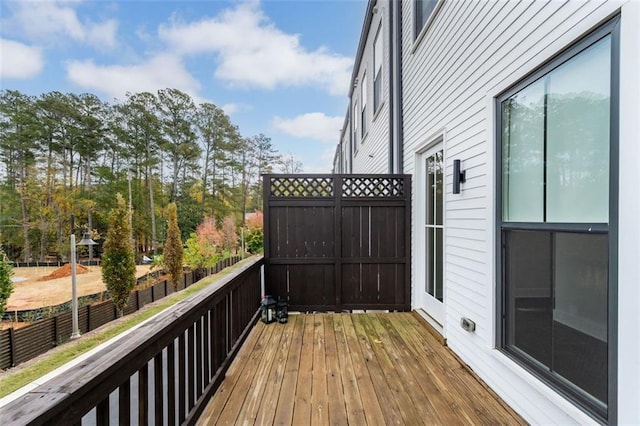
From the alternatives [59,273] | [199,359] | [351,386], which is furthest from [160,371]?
[59,273]

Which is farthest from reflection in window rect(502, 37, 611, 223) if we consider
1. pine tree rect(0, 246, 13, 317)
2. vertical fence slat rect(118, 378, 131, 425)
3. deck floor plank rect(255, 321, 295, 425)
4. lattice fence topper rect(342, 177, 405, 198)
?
pine tree rect(0, 246, 13, 317)

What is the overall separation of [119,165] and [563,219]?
23694mm

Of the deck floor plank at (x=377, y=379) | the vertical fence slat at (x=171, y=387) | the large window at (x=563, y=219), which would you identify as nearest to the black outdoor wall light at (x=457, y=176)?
the large window at (x=563, y=219)

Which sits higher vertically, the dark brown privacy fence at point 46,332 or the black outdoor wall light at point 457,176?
the black outdoor wall light at point 457,176

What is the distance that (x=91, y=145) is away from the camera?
59.0ft

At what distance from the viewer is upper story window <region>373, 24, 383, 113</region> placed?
5.41 metres

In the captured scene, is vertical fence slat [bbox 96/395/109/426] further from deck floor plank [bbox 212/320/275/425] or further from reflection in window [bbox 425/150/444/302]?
reflection in window [bbox 425/150/444/302]

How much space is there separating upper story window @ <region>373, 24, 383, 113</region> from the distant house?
7.59 feet

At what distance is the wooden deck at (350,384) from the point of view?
1.80 meters

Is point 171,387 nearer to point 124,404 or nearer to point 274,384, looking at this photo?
point 124,404

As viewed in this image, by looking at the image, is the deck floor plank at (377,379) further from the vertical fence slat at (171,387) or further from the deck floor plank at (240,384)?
the vertical fence slat at (171,387)

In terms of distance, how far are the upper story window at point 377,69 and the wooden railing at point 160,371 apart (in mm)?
4464

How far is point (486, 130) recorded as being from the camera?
2125 millimetres

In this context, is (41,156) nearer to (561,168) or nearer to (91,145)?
(91,145)
